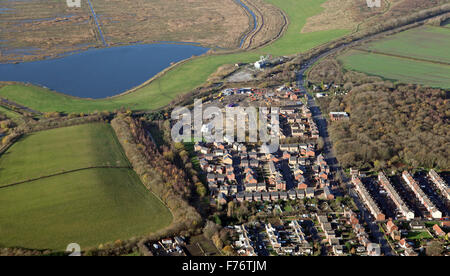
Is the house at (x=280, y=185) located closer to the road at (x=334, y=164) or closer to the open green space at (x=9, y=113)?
the road at (x=334, y=164)

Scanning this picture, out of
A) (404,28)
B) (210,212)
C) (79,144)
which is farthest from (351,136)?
(404,28)

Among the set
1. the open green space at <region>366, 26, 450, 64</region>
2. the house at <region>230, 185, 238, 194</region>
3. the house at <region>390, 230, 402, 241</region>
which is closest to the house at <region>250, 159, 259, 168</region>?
the house at <region>230, 185, 238, 194</region>

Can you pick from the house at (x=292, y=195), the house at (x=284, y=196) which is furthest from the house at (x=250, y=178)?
the house at (x=292, y=195)

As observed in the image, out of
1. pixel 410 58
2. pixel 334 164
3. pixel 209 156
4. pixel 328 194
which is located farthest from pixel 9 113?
pixel 410 58

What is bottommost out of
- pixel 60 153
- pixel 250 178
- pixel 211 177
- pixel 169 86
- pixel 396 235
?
pixel 396 235

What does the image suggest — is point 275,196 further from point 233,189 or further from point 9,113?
point 9,113

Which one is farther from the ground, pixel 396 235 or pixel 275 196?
pixel 275 196
